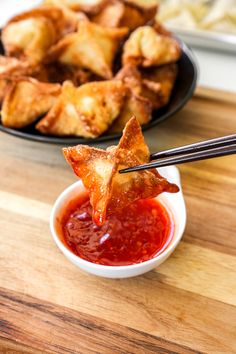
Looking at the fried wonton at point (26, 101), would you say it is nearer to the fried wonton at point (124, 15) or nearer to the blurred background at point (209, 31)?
the fried wonton at point (124, 15)

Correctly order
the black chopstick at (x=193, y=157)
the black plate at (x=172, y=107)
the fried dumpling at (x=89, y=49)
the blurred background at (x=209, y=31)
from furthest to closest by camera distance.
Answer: the blurred background at (x=209, y=31), the fried dumpling at (x=89, y=49), the black plate at (x=172, y=107), the black chopstick at (x=193, y=157)

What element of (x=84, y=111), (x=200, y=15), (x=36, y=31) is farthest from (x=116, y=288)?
(x=200, y=15)

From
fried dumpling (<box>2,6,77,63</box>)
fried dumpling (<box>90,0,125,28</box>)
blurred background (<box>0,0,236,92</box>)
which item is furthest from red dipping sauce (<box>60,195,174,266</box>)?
blurred background (<box>0,0,236,92</box>)

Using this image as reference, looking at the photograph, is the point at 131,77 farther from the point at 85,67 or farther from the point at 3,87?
the point at 3,87

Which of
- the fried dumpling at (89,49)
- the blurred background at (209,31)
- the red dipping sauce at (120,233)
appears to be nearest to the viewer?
the red dipping sauce at (120,233)

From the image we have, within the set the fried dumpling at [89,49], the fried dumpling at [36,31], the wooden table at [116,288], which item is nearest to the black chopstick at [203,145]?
the wooden table at [116,288]

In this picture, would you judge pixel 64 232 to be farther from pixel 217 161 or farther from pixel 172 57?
pixel 172 57

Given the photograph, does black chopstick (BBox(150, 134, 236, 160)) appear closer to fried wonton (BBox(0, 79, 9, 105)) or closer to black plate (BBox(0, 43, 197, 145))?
black plate (BBox(0, 43, 197, 145))

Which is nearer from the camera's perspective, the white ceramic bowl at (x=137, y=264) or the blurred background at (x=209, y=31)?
the white ceramic bowl at (x=137, y=264)

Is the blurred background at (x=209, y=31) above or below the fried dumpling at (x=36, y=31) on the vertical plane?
below
